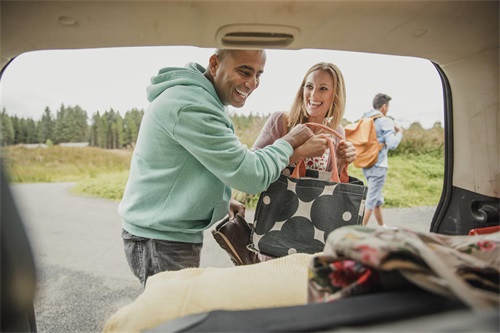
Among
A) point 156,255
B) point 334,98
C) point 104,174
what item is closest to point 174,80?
point 156,255

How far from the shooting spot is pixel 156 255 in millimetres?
1577

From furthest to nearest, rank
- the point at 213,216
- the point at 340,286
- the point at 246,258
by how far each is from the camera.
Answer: the point at 246,258
the point at 213,216
the point at 340,286

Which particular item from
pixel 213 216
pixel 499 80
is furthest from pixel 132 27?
pixel 499 80

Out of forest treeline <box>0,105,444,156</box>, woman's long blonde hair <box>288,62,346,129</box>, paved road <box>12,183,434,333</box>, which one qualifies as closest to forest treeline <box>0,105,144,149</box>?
forest treeline <box>0,105,444,156</box>

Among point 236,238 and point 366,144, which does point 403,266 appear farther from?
point 366,144

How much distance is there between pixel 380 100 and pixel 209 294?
488 centimetres

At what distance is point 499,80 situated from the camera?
4.81 ft

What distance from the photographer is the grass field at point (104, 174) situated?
24.7 ft

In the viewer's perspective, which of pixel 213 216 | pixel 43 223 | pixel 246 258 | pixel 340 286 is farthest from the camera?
pixel 43 223

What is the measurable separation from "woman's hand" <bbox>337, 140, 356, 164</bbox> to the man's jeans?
833 mm

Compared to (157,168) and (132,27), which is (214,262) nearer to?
(157,168)

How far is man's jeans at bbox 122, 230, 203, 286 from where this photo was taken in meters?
1.58

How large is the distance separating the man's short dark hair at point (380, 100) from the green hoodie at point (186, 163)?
4017mm

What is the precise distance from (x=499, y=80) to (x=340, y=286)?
1.19m
